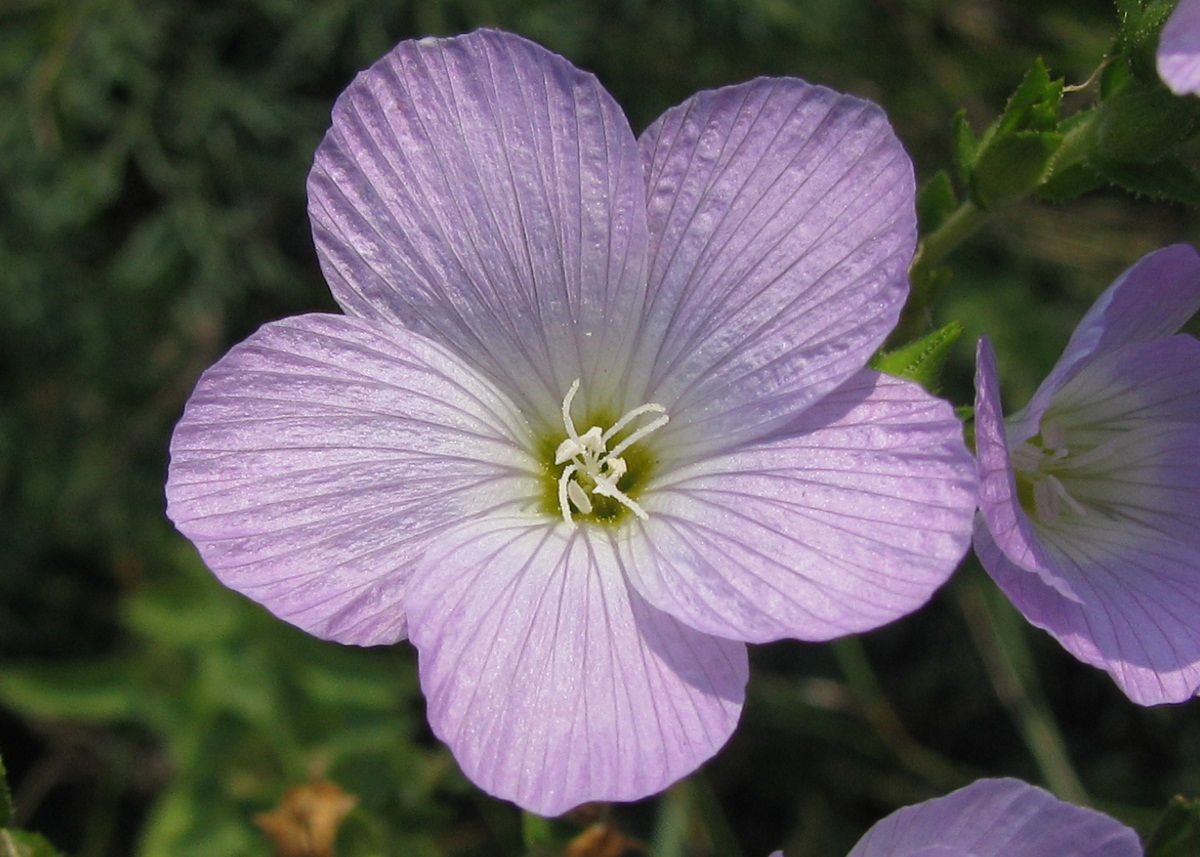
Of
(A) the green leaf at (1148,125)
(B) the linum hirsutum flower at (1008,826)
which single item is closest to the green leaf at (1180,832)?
(B) the linum hirsutum flower at (1008,826)

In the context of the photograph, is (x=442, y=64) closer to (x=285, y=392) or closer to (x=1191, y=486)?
(x=285, y=392)

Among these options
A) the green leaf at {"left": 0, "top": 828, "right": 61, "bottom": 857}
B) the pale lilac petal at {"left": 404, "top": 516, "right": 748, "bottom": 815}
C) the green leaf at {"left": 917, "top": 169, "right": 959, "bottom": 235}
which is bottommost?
the green leaf at {"left": 0, "top": 828, "right": 61, "bottom": 857}

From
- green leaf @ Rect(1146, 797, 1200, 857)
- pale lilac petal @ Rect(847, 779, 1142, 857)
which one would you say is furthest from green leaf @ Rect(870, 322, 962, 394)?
green leaf @ Rect(1146, 797, 1200, 857)

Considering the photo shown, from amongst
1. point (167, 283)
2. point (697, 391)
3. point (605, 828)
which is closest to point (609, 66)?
point (167, 283)

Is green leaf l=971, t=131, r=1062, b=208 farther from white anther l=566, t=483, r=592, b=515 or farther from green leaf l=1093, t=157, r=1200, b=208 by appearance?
white anther l=566, t=483, r=592, b=515

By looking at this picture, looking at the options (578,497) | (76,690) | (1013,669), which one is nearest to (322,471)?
(578,497)

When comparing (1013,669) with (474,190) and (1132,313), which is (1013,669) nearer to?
(1132,313)

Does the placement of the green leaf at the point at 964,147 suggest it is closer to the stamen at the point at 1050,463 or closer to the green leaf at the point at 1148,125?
the green leaf at the point at 1148,125
